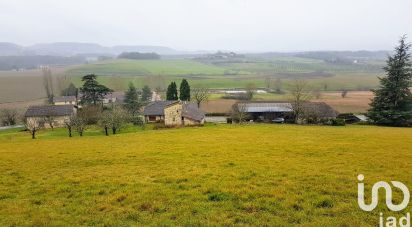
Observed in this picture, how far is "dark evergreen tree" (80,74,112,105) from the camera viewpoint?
71.4 metres

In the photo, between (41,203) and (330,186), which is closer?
(41,203)

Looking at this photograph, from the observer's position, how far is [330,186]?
41.7 ft

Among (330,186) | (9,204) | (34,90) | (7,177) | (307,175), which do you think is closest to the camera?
(9,204)

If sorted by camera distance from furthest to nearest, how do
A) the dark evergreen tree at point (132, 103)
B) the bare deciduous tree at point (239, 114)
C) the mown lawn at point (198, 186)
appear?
the dark evergreen tree at point (132, 103) → the bare deciduous tree at point (239, 114) → the mown lawn at point (198, 186)

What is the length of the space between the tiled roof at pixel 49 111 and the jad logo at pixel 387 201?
59.8 metres

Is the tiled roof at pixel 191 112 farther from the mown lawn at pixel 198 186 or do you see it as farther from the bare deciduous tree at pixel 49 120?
the mown lawn at pixel 198 186

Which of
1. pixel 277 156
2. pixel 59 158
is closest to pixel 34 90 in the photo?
pixel 59 158

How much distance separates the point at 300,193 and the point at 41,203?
952cm

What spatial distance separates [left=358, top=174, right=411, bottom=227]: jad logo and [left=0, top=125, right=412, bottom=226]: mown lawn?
21 centimetres

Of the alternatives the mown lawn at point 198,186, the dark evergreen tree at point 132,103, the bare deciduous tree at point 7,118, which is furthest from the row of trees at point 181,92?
the mown lawn at point 198,186

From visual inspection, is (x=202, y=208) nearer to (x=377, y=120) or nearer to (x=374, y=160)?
(x=374, y=160)

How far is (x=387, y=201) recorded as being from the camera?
1095cm

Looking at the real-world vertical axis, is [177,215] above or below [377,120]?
above

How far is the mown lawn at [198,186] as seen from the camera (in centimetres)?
994
